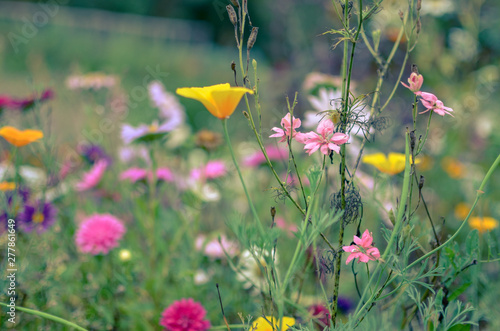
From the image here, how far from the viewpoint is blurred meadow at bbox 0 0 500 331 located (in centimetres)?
42

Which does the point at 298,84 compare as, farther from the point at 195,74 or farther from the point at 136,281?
the point at 195,74

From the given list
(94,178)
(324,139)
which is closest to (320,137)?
(324,139)

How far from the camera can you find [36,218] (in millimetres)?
745

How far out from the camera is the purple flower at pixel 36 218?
0.73m

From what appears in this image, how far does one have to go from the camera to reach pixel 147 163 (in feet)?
3.14

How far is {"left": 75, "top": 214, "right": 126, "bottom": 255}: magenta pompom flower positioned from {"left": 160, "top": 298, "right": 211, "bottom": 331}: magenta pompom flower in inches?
8.1

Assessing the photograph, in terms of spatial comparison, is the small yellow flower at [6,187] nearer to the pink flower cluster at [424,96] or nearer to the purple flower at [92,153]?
the purple flower at [92,153]

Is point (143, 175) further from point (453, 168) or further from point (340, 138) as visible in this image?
point (453, 168)

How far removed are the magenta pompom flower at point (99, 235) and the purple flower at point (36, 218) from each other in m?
0.06

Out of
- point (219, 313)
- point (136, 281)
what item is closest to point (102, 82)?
point (136, 281)

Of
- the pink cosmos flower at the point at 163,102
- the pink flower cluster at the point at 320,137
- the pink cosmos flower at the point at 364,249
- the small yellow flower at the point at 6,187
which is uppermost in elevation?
the pink flower cluster at the point at 320,137

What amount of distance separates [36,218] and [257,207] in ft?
1.49

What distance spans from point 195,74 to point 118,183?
3.46 metres

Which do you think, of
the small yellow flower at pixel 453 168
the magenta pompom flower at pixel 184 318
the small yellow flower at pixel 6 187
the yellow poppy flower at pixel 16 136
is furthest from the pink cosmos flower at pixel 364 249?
the small yellow flower at pixel 453 168
